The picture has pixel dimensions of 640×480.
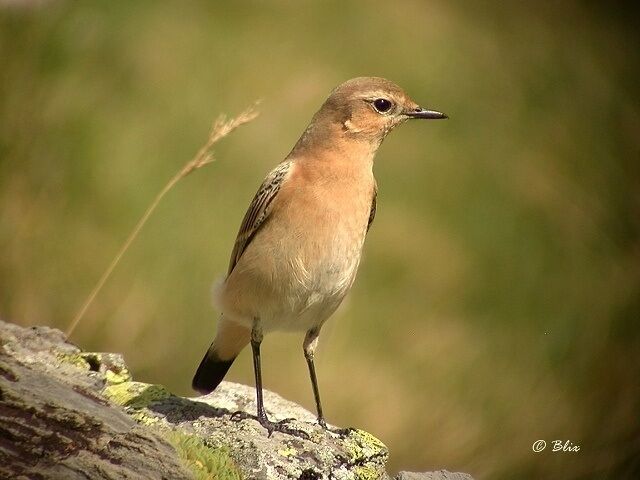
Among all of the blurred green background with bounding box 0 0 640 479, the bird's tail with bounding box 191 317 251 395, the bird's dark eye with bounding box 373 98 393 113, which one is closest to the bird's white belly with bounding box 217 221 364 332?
the bird's tail with bounding box 191 317 251 395

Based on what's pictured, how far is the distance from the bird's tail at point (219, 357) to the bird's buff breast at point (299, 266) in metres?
0.35

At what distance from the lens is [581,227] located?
7125 millimetres

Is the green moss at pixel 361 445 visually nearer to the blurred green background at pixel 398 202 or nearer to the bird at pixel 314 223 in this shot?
the bird at pixel 314 223

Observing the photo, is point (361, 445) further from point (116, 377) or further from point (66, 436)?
point (66, 436)

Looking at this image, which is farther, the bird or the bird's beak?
the bird's beak

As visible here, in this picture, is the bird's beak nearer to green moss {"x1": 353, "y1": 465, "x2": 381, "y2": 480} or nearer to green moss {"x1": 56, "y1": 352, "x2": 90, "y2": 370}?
green moss {"x1": 353, "y1": 465, "x2": 381, "y2": 480}

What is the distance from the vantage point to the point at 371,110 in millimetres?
4828

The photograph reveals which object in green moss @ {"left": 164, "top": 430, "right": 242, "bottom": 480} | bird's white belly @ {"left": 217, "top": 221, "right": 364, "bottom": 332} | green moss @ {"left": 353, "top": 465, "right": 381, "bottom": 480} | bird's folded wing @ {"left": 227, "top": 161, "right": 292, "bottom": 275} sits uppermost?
bird's folded wing @ {"left": 227, "top": 161, "right": 292, "bottom": 275}

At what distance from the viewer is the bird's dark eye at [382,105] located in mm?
4820

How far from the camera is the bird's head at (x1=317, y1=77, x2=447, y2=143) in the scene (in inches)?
190

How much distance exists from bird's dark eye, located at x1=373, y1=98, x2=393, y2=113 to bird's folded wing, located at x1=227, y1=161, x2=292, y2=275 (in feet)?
1.78

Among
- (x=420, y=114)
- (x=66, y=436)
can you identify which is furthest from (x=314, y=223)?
(x=66, y=436)

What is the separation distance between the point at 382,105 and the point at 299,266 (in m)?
0.98

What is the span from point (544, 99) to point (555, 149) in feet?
1.35
